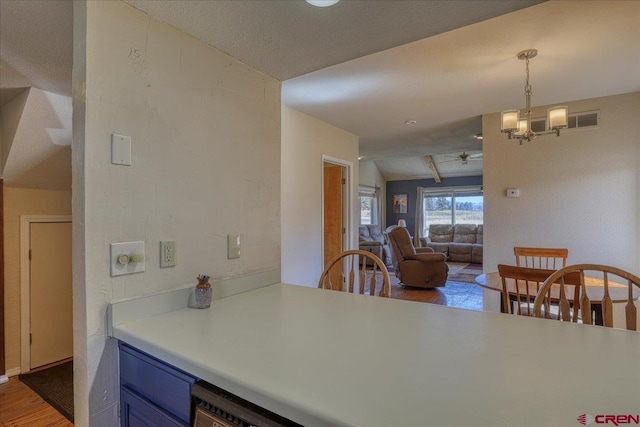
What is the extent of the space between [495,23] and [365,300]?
1807 millimetres

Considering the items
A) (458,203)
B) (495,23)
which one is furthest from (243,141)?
(458,203)

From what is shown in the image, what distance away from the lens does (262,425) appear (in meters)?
0.73

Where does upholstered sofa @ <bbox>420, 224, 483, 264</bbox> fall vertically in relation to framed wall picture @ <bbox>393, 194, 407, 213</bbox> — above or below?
below

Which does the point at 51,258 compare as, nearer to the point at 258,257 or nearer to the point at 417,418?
the point at 258,257

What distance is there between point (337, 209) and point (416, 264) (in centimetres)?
184

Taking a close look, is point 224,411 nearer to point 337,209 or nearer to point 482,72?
point 482,72

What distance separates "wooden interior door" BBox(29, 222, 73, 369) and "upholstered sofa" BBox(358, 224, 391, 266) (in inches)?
212

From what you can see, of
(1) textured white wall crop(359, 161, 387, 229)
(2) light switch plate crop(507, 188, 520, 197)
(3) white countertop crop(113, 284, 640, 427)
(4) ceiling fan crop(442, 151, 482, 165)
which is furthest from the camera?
(1) textured white wall crop(359, 161, 387, 229)

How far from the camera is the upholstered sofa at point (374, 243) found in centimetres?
780

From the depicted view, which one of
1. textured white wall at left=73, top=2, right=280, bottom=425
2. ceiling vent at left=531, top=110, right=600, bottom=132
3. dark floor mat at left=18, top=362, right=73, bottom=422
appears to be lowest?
dark floor mat at left=18, top=362, right=73, bottom=422

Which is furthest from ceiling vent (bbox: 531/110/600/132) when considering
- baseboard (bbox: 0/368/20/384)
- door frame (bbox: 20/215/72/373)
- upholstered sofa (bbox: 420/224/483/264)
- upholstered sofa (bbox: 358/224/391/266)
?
baseboard (bbox: 0/368/20/384)

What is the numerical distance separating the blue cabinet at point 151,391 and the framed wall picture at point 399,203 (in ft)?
33.0

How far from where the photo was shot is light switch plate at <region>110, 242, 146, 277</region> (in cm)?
114

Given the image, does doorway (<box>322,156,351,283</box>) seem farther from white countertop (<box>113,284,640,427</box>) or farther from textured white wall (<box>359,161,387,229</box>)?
textured white wall (<box>359,161,387,229</box>)
